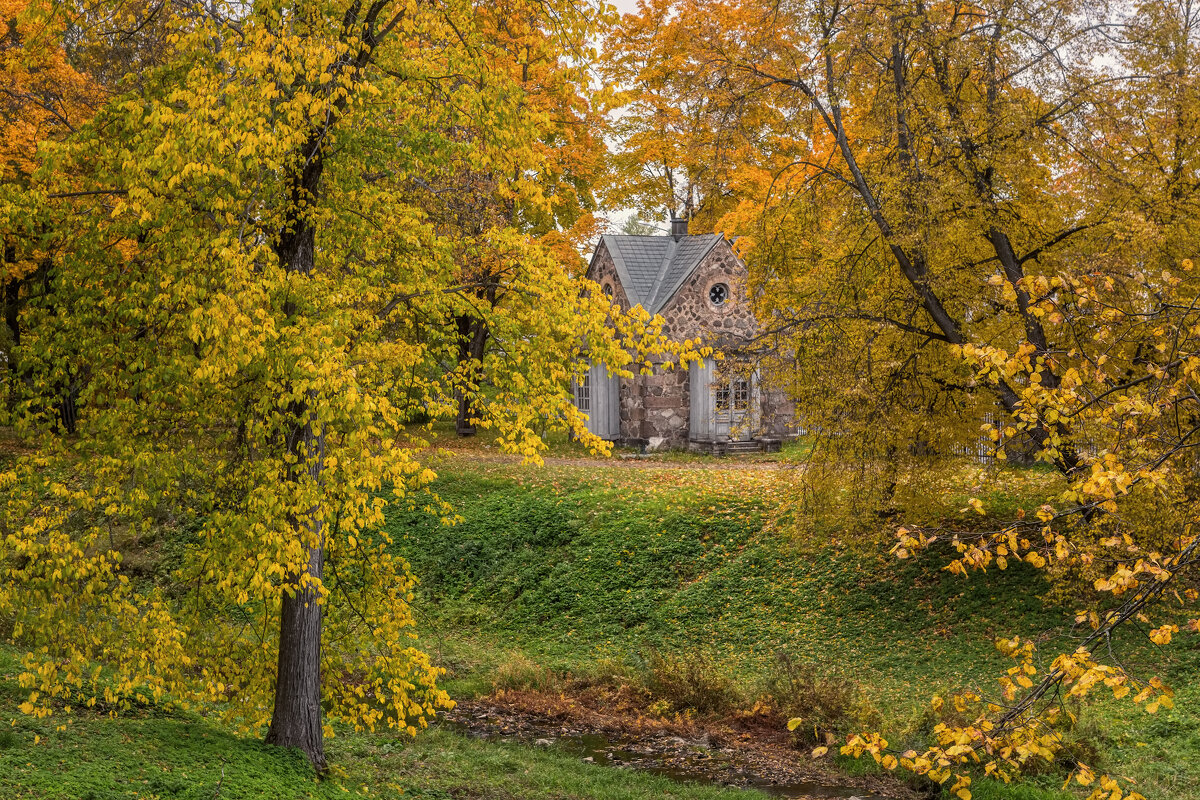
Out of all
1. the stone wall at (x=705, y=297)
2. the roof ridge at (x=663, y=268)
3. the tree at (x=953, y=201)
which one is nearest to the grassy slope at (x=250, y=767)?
the tree at (x=953, y=201)

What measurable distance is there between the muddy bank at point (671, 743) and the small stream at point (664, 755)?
11 mm

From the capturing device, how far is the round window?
25.5 meters

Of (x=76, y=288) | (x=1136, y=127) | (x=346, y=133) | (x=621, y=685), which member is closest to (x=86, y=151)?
(x=76, y=288)

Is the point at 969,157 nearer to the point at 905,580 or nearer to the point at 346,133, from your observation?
the point at 905,580

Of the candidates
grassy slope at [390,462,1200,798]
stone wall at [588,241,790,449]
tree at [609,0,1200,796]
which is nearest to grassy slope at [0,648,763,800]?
grassy slope at [390,462,1200,798]

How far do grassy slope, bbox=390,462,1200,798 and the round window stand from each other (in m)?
5.51

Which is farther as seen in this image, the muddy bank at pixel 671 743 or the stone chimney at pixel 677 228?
the stone chimney at pixel 677 228

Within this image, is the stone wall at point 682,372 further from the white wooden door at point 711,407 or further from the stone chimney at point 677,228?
the stone chimney at point 677,228

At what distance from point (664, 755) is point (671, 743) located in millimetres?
445

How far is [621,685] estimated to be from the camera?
13930mm

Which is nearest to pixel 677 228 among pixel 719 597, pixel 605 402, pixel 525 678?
pixel 605 402

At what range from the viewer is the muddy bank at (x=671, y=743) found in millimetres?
10617

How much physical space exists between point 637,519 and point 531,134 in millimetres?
11300

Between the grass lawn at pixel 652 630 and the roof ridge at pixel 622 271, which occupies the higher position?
the roof ridge at pixel 622 271
